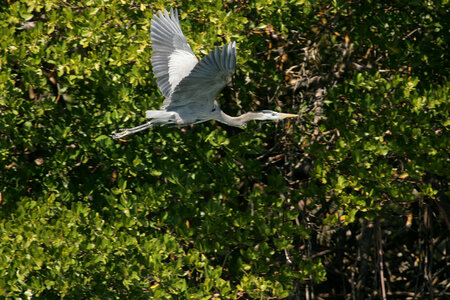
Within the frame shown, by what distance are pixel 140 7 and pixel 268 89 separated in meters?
1.50

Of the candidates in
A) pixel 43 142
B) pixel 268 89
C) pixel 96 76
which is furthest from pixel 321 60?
pixel 43 142

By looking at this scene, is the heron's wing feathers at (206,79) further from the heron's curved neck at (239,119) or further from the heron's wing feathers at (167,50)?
the heron's curved neck at (239,119)

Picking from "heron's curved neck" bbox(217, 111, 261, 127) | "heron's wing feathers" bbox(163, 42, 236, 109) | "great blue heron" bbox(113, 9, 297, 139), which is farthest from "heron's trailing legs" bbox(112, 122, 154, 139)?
"heron's curved neck" bbox(217, 111, 261, 127)

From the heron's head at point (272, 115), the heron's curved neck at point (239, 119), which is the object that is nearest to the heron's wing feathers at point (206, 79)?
the heron's curved neck at point (239, 119)

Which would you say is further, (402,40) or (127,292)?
(402,40)

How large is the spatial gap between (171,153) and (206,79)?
2.85 ft

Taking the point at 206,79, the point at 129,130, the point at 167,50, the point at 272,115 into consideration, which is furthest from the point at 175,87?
the point at 272,115

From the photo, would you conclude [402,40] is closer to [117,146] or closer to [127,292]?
[117,146]

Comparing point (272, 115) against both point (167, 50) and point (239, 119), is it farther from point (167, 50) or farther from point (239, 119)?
point (167, 50)

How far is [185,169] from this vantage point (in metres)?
5.23

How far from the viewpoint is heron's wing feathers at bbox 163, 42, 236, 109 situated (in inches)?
167

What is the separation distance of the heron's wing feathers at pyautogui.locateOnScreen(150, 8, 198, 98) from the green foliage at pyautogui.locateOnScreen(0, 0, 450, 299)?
8 centimetres

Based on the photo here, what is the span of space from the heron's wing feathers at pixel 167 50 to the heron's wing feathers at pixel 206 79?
16 centimetres

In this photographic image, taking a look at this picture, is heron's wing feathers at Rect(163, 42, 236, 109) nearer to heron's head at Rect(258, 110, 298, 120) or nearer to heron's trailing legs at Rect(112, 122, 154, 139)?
heron's trailing legs at Rect(112, 122, 154, 139)
